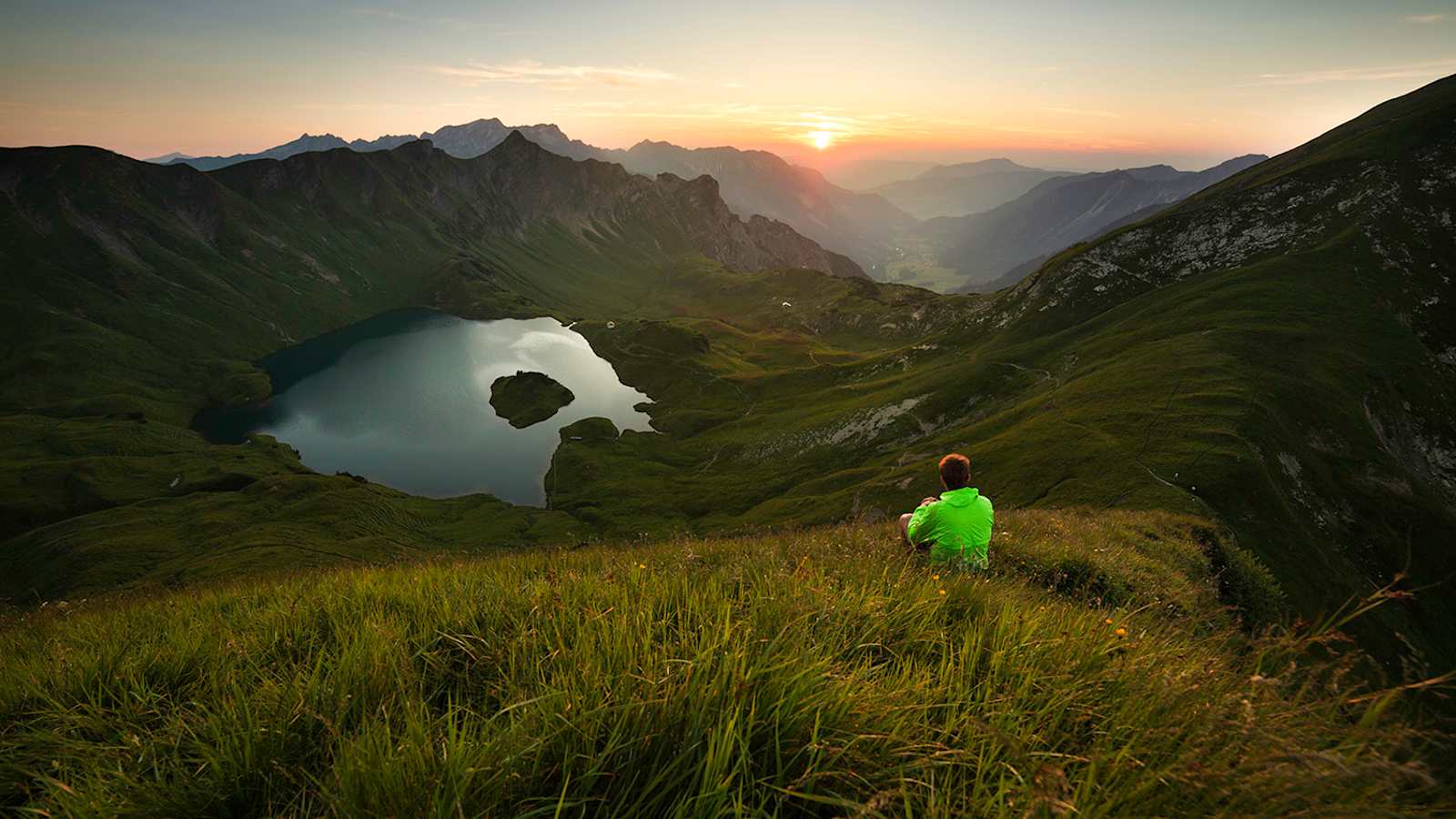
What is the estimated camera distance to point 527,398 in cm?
16900

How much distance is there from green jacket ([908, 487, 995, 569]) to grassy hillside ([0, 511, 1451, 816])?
4.09 metres

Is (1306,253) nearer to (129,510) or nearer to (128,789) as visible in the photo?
(128,789)

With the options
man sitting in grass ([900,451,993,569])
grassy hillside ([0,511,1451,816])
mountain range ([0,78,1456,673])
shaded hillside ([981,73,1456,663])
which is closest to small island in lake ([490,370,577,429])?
mountain range ([0,78,1456,673])

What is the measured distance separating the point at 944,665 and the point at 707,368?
601 feet

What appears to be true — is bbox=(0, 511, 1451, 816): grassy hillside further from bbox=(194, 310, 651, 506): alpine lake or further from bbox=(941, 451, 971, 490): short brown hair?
bbox=(194, 310, 651, 506): alpine lake

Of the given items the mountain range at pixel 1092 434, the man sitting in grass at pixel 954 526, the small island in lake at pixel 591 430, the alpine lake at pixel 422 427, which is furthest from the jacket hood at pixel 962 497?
the small island in lake at pixel 591 430

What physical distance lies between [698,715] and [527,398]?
573ft

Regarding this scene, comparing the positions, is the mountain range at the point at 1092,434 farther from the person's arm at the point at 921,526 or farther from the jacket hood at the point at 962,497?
the person's arm at the point at 921,526

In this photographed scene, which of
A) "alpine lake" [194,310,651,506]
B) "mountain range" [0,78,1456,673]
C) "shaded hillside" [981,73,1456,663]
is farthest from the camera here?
"alpine lake" [194,310,651,506]

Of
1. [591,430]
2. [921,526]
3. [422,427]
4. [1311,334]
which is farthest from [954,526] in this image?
[422,427]

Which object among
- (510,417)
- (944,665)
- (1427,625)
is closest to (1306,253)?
(1427,625)

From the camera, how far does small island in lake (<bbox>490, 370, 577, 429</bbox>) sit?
161750 millimetres

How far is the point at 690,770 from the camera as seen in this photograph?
3092 millimetres

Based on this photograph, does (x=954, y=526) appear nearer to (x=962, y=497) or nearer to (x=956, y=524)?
(x=956, y=524)
